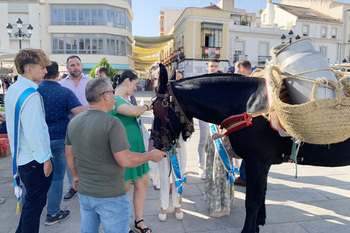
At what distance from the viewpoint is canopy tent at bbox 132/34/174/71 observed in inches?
1073

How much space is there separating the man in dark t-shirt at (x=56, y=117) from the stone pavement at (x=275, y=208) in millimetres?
265

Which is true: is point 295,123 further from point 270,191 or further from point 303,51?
point 270,191

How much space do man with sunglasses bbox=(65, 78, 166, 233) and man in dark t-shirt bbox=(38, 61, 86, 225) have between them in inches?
48.7

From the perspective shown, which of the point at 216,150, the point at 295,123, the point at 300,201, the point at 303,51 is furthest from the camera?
the point at 300,201

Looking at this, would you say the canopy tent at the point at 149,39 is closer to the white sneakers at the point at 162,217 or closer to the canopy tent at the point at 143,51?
the canopy tent at the point at 143,51

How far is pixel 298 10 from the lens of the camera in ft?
119

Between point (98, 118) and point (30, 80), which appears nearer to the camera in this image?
point (98, 118)

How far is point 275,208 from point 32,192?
3.15 m

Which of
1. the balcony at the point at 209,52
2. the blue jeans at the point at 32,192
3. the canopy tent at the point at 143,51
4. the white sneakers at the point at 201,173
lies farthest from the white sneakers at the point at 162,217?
the canopy tent at the point at 143,51

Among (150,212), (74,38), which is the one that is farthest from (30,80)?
(74,38)

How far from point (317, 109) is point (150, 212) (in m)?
2.55

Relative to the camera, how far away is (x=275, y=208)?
11.3 feet

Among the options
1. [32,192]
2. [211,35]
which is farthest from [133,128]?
[211,35]

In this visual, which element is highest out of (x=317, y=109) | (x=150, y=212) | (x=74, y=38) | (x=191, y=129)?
(x=74, y=38)
